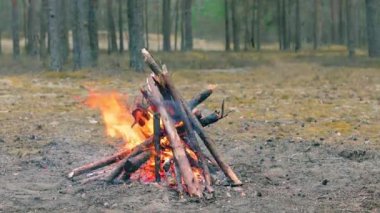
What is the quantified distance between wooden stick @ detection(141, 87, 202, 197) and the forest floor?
207 millimetres

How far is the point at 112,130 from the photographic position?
10.2m

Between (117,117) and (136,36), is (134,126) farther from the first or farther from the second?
(136,36)

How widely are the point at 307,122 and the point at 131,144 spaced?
5.60 m

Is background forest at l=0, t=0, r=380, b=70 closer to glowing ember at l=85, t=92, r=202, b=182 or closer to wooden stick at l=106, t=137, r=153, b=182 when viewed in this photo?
glowing ember at l=85, t=92, r=202, b=182

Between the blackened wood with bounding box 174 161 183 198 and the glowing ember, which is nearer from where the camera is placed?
the blackened wood with bounding box 174 161 183 198

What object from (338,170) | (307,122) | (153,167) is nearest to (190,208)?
(153,167)

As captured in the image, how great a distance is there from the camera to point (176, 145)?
8.38 metres

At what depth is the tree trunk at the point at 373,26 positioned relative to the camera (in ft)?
119

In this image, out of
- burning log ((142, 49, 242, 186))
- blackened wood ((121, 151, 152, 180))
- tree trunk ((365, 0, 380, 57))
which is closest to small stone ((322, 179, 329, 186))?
burning log ((142, 49, 242, 186))

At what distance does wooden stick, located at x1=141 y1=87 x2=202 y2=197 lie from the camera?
7965mm

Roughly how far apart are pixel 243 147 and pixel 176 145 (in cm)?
315

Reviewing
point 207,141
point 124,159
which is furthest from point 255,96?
point 124,159

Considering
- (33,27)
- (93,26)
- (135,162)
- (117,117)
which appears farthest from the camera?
(33,27)

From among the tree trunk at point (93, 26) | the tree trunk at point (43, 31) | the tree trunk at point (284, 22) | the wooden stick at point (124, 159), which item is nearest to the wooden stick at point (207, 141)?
the wooden stick at point (124, 159)
